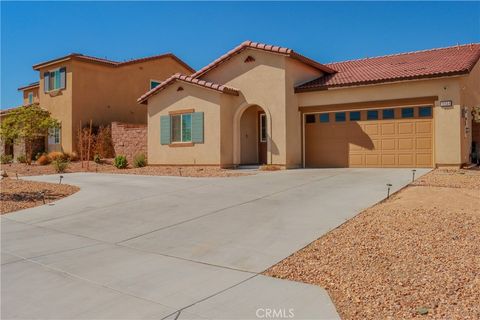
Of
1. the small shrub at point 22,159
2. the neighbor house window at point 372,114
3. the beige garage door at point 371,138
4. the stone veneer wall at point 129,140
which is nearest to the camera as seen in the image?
the beige garage door at point 371,138

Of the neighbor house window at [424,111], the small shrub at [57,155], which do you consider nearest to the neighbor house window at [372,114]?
the neighbor house window at [424,111]

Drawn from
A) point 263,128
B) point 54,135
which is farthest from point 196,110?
point 54,135

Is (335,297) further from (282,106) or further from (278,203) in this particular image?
(282,106)

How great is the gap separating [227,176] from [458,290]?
1138cm

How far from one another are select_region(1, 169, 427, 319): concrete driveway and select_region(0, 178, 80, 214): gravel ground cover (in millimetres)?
630

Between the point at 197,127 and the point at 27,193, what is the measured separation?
27.4ft

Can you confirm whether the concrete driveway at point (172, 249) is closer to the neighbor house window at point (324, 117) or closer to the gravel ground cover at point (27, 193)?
the gravel ground cover at point (27, 193)

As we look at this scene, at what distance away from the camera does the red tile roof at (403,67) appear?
1559 centimetres

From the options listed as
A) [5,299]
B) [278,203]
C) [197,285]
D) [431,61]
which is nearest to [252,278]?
[197,285]

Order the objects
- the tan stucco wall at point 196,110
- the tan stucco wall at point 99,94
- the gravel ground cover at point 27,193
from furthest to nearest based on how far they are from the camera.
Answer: the tan stucco wall at point 99,94 < the tan stucco wall at point 196,110 < the gravel ground cover at point 27,193

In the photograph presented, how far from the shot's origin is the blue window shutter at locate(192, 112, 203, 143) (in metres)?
18.6

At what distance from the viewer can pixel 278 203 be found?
30.9ft

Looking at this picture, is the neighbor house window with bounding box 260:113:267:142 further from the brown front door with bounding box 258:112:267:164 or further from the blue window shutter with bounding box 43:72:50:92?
the blue window shutter with bounding box 43:72:50:92

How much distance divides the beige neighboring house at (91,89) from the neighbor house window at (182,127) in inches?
340
